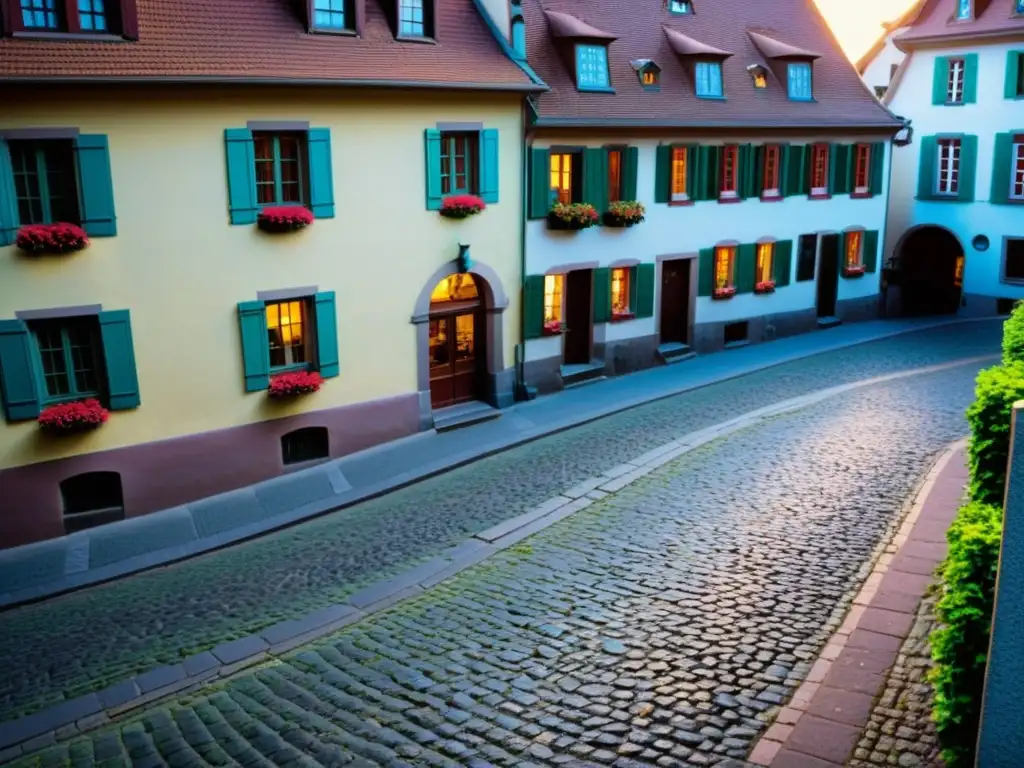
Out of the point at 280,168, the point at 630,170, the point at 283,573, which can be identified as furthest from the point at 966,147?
the point at 283,573

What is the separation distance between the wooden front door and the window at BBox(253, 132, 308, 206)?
13.2ft

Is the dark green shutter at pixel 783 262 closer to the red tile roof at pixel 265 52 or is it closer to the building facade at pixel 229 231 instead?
the building facade at pixel 229 231

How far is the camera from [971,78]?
3075cm

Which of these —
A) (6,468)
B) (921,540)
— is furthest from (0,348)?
(921,540)

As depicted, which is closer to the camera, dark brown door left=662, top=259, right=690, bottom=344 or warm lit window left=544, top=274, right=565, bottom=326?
warm lit window left=544, top=274, right=565, bottom=326

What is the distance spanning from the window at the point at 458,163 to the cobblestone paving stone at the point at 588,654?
772 centimetres

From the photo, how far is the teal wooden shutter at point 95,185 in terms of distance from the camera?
45.4 ft

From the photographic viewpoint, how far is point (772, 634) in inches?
364

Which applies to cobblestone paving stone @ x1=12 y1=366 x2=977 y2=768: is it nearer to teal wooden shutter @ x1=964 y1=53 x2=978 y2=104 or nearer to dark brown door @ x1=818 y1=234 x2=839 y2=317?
dark brown door @ x1=818 y1=234 x2=839 y2=317

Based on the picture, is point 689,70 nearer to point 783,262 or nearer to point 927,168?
point 783,262

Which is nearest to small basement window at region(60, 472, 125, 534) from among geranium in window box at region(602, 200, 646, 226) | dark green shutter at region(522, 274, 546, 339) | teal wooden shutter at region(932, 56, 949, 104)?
dark green shutter at region(522, 274, 546, 339)

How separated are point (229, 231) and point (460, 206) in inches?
184

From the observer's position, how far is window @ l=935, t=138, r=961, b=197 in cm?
3178

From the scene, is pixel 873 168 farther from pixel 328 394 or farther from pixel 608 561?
pixel 608 561
